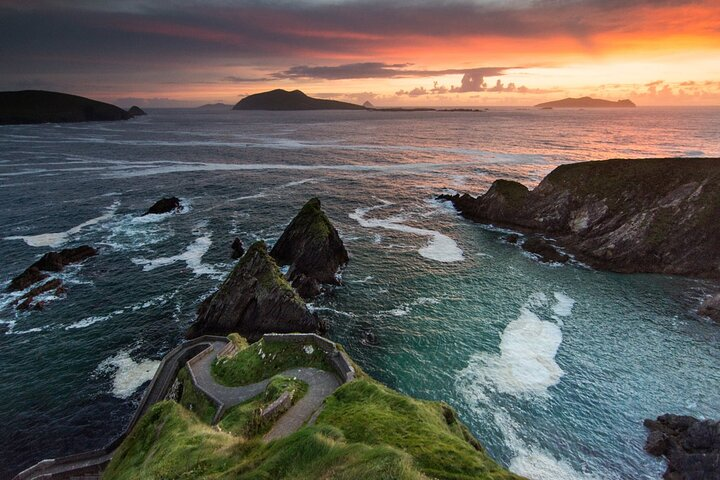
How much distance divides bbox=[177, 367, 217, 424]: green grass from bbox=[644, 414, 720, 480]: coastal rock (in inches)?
1246

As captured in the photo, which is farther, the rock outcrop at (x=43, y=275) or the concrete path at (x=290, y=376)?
the rock outcrop at (x=43, y=275)

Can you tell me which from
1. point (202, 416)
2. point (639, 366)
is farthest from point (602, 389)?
point (202, 416)

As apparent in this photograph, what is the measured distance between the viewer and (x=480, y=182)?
105125 millimetres

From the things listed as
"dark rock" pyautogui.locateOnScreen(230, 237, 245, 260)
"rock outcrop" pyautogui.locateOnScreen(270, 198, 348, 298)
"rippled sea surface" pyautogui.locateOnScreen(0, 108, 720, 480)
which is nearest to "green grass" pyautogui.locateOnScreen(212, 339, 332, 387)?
"rippled sea surface" pyautogui.locateOnScreen(0, 108, 720, 480)

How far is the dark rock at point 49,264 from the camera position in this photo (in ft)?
164

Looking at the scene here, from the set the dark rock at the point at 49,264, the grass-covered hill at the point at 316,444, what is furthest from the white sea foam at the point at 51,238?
the grass-covered hill at the point at 316,444

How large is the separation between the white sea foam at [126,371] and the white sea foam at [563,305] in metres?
44.0

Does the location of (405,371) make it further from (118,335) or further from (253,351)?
(118,335)

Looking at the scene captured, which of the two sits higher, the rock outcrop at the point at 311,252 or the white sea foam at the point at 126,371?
the rock outcrop at the point at 311,252

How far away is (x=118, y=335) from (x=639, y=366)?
172 feet

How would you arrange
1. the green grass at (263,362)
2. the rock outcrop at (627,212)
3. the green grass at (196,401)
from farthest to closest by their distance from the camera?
the rock outcrop at (627,212) < the green grass at (263,362) < the green grass at (196,401)

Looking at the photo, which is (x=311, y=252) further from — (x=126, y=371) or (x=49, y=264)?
(x=49, y=264)

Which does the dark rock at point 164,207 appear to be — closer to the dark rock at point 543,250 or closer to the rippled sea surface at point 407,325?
the rippled sea surface at point 407,325

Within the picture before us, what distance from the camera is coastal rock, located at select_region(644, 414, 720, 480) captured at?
964 inches
